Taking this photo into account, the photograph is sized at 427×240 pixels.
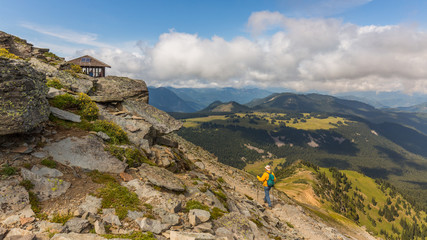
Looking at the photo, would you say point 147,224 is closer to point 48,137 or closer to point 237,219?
point 237,219

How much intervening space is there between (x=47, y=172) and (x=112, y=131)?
20.8ft

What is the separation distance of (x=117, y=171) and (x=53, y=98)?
10672 mm

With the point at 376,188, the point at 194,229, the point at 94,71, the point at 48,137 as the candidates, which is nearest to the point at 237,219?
the point at 194,229

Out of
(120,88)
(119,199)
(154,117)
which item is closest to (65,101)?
(154,117)

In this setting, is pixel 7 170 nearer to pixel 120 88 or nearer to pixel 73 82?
pixel 73 82

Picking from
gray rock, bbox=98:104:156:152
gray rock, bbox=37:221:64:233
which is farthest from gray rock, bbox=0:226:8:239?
gray rock, bbox=98:104:156:152

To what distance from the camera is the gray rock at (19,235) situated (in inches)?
253

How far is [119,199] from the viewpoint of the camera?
1034cm

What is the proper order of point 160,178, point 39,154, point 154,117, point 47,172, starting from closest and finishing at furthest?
point 47,172, point 39,154, point 160,178, point 154,117

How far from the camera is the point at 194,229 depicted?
10.0m

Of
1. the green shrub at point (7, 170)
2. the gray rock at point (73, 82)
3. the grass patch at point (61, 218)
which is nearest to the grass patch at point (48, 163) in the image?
the green shrub at point (7, 170)

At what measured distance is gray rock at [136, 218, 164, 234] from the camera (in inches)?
349

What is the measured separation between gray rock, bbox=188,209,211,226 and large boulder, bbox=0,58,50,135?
435 inches

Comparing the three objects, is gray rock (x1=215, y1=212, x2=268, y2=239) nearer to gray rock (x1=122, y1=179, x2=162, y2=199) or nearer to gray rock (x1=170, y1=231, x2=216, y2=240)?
gray rock (x1=170, y1=231, x2=216, y2=240)
